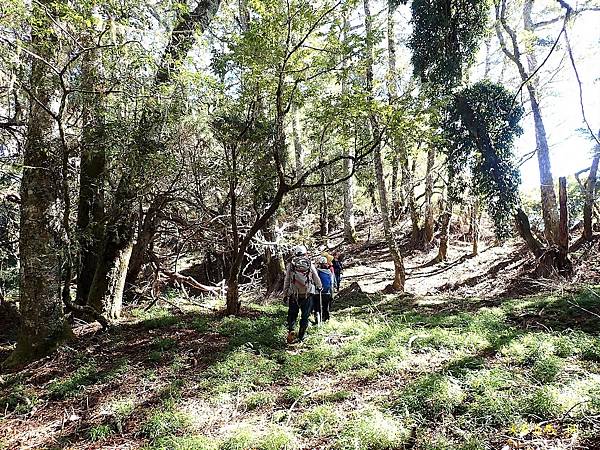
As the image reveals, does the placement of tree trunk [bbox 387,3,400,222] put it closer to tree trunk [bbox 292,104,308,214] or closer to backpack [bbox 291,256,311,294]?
backpack [bbox 291,256,311,294]

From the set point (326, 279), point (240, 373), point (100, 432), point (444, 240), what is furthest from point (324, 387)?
point (444, 240)

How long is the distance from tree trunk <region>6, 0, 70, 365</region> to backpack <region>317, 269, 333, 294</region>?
497 centimetres

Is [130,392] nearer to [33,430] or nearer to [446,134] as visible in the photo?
[33,430]

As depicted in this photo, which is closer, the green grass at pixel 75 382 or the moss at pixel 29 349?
the green grass at pixel 75 382

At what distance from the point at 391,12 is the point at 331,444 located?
1365cm

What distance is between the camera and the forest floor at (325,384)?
4195 millimetres

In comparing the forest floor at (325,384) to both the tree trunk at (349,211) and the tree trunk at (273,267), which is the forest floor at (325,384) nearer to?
the tree trunk at (273,267)

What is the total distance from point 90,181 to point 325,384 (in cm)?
594

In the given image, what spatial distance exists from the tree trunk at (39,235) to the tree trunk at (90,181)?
0.51 metres

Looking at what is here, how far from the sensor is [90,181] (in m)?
8.06

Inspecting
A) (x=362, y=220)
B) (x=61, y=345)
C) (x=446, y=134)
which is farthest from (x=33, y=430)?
(x=362, y=220)

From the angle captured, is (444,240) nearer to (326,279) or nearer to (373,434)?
(326,279)

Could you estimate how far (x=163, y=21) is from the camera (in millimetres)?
7328

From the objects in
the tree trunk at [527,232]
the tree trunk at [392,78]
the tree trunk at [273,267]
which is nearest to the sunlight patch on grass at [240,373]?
the tree trunk at [392,78]
